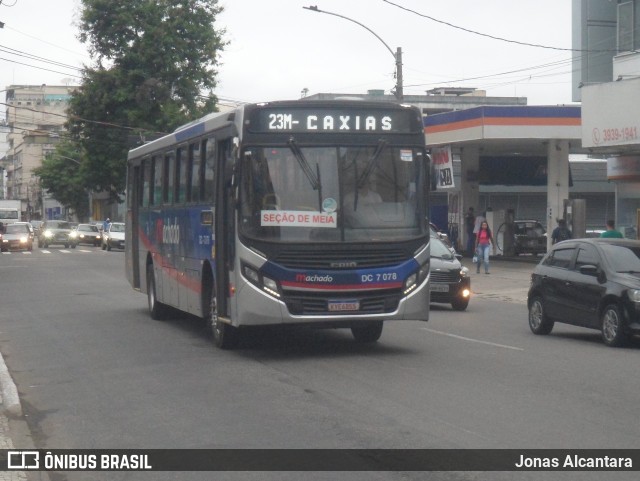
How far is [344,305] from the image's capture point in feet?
45.8

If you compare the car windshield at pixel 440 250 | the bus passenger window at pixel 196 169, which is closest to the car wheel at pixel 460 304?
the car windshield at pixel 440 250

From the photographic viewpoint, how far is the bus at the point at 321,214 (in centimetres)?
1378

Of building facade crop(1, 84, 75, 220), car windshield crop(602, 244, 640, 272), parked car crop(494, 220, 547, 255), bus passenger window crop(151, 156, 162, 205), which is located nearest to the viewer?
car windshield crop(602, 244, 640, 272)

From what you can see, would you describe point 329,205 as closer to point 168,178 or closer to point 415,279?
point 415,279

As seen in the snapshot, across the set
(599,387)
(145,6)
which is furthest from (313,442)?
(145,6)

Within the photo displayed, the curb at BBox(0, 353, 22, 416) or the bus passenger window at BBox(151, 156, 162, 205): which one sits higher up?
the bus passenger window at BBox(151, 156, 162, 205)

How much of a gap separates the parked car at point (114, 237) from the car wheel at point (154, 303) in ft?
138

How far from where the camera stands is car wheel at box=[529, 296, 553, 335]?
60.2ft

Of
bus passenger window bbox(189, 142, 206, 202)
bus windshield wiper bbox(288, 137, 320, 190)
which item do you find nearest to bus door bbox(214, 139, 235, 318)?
bus windshield wiper bbox(288, 137, 320, 190)

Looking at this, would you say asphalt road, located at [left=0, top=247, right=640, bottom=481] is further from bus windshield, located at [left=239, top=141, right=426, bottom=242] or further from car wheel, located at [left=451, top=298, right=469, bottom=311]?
car wheel, located at [left=451, top=298, right=469, bottom=311]

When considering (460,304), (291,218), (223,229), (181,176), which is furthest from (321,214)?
(460,304)

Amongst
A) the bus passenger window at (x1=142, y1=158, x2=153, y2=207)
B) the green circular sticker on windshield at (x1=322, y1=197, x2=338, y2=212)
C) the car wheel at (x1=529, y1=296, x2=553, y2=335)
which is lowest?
the car wheel at (x1=529, y1=296, x2=553, y2=335)

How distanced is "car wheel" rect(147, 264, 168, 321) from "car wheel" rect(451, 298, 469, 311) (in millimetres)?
6472

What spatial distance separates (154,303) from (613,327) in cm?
862
